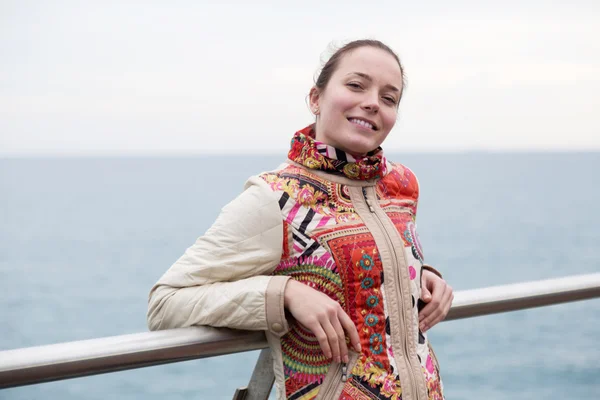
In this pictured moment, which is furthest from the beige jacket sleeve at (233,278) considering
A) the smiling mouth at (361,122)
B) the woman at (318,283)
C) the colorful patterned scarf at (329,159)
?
the smiling mouth at (361,122)

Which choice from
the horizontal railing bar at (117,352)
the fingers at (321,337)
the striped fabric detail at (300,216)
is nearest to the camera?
the horizontal railing bar at (117,352)

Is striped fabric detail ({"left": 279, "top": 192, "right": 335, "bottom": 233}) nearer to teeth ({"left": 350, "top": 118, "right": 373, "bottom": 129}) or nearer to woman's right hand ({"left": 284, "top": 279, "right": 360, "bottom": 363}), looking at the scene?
woman's right hand ({"left": 284, "top": 279, "right": 360, "bottom": 363})

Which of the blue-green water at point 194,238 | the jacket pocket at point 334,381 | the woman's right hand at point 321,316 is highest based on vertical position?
the woman's right hand at point 321,316

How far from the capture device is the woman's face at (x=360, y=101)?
4.77 ft

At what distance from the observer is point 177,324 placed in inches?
50.4

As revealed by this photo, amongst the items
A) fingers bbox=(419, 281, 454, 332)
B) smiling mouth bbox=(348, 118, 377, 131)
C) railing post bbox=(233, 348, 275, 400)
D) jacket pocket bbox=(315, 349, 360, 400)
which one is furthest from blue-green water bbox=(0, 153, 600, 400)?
smiling mouth bbox=(348, 118, 377, 131)

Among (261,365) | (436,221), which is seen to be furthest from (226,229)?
(436,221)

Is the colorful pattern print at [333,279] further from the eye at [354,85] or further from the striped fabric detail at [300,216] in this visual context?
the eye at [354,85]

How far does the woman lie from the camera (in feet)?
4.08

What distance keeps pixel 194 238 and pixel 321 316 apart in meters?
37.9

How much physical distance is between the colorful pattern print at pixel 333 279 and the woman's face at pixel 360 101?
143 mm

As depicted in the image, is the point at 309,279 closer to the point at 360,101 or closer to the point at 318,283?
the point at 318,283

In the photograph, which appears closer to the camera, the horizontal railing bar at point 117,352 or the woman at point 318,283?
the horizontal railing bar at point 117,352

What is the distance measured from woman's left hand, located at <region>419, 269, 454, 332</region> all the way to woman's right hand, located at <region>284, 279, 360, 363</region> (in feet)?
0.76
